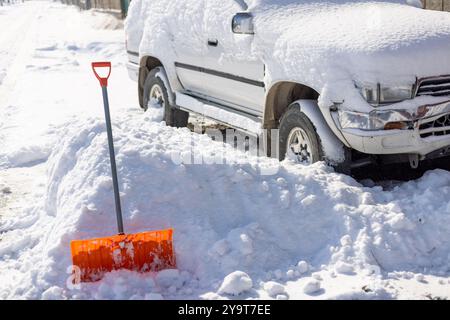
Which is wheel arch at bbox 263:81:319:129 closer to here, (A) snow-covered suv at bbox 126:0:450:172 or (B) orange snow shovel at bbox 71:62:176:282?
(A) snow-covered suv at bbox 126:0:450:172

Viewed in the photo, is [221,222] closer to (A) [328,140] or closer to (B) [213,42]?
(A) [328,140]

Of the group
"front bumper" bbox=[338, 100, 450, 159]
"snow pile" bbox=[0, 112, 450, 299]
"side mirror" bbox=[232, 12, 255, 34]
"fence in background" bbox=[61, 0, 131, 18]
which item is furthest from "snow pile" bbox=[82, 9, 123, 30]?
"front bumper" bbox=[338, 100, 450, 159]

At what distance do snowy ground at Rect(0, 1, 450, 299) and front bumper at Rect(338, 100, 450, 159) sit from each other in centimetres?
31

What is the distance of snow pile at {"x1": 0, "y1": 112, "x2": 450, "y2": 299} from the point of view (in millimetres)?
3990

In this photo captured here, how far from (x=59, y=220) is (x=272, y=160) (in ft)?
6.11

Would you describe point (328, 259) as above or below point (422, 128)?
below

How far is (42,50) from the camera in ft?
66.8

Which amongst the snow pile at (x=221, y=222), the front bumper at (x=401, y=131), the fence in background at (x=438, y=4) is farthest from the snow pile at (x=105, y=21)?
the front bumper at (x=401, y=131)

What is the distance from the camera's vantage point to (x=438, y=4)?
11.2m

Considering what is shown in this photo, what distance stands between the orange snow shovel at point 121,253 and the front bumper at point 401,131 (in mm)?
1631

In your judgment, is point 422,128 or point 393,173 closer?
point 422,128
